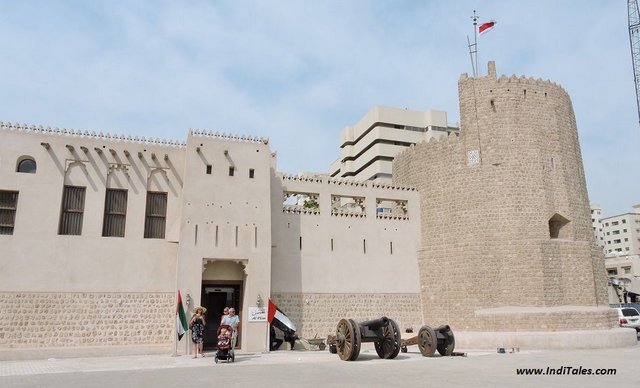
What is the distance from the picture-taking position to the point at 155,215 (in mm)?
17391

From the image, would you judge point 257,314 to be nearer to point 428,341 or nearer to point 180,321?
point 180,321

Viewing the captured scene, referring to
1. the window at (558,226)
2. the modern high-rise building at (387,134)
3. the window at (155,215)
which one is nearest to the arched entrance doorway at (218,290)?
the window at (155,215)

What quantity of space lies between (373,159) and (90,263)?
4502 cm

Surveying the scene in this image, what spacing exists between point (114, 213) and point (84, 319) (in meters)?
3.60

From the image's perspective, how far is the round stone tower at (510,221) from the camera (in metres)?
18.1

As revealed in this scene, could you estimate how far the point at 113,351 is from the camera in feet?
50.9

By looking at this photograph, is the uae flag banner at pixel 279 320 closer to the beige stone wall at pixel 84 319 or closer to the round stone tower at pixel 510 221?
the beige stone wall at pixel 84 319

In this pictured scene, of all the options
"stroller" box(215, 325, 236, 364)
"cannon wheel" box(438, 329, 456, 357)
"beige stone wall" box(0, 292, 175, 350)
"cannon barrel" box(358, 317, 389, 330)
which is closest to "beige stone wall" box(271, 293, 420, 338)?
"beige stone wall" box(0, 292, 175, 350)

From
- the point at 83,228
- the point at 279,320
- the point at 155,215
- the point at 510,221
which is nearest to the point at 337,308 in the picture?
the point at 279,320

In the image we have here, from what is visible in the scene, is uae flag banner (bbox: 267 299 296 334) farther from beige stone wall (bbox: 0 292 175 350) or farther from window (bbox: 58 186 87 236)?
window (bbox: 58 186 87 236)

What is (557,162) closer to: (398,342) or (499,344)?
(499,344)

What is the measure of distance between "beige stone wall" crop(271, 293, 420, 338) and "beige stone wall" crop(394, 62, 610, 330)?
0.88 metres

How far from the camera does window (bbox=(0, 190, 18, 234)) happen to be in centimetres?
1549

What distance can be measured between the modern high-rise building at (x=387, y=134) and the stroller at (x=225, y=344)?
44.2 m
